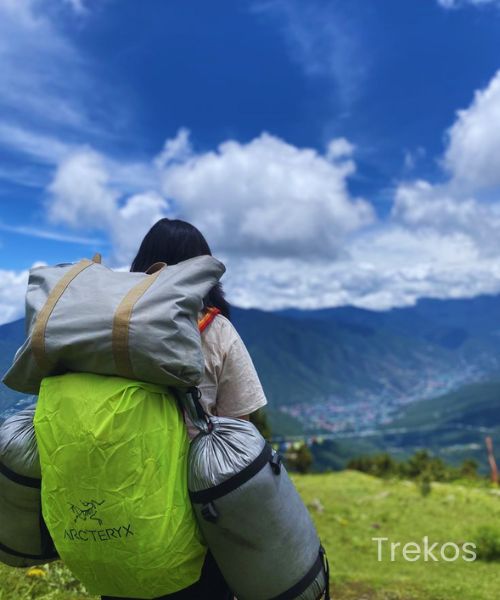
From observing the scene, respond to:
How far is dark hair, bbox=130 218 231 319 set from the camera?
2.92 metres

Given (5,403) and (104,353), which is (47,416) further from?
(5,403)

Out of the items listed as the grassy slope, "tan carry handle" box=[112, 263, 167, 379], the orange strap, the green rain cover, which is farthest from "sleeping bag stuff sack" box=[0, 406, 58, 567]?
the grassy slope

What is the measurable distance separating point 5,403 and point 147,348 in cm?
192

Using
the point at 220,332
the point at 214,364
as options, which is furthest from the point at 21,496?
the point at 220,332

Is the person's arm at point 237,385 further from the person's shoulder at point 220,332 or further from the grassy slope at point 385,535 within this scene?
the grassy slope at point 385,535

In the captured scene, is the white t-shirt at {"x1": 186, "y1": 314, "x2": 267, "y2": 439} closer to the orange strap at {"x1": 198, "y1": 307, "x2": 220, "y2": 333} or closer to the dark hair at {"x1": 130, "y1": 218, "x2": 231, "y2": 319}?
the orange strap at {"x1": 198, "y1": 307, "x2": 220, "y2": 333}

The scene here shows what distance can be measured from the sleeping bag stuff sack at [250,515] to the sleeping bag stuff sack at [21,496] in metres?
0.94

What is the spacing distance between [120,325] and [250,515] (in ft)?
3.45

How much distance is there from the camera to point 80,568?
2516mm

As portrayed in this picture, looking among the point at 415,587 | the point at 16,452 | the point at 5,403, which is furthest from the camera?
the point at 415,587

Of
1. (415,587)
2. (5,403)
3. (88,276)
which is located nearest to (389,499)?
(415,587)

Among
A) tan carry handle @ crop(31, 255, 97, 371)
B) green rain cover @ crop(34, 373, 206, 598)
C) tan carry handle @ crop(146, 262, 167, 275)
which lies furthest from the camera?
tan carry handle @ crop(146, 262, 167, 275)

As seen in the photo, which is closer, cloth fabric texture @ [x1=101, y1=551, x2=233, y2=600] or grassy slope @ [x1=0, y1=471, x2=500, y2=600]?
cloth fabric texture @ [x1=101, y1=551, x2=233, y2=600]

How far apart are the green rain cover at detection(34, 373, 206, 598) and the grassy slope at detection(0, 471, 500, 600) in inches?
123
